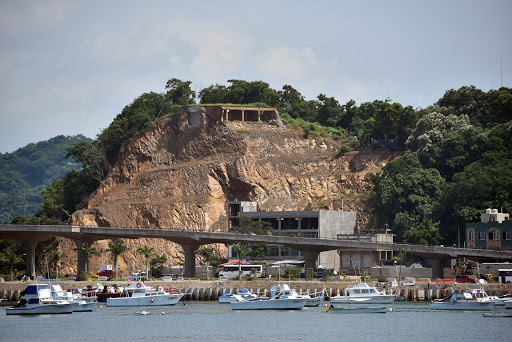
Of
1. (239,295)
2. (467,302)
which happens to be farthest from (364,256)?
(467,302)

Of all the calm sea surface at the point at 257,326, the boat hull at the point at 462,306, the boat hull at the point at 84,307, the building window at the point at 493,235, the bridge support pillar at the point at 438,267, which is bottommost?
→ the calm sea surface at the point at 257,326

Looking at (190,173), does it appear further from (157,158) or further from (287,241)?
(287,241)

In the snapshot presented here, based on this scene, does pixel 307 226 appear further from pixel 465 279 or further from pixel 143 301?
pixel 143 301

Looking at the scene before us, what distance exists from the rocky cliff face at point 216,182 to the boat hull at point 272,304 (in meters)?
68.4

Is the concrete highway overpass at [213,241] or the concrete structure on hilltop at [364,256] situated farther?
the concrete structure on hilltop at [364,256]

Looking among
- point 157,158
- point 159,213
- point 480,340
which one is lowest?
point 480,340

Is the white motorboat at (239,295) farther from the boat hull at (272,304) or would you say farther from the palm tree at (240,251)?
the palm tree at (240,251)

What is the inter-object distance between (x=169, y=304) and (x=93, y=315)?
39.4ft

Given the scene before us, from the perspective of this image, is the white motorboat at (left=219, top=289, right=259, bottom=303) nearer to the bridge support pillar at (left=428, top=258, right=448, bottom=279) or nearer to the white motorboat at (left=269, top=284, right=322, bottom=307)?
the white motorboat at (left=269, top=284, right=322, bottom=307)

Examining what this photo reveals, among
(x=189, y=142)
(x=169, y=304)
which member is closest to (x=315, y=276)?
(x=169, y=304)

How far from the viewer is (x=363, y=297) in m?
110

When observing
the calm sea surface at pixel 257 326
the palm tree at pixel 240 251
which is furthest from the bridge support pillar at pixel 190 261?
the calm sea surface at pixel 257 326

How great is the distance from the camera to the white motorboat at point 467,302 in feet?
353

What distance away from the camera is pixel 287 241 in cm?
14988
